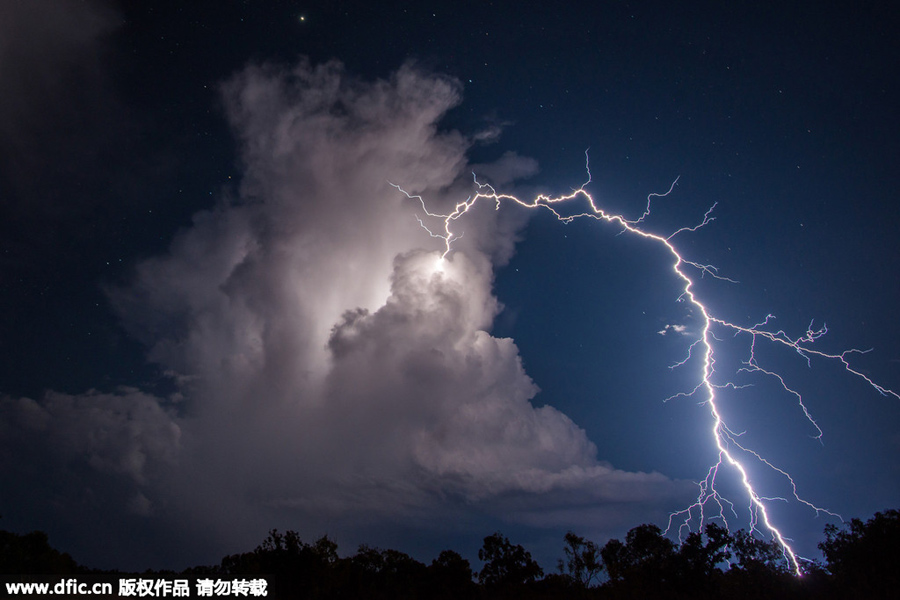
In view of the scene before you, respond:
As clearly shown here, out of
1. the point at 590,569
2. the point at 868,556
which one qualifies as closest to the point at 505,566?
the point at 590,569

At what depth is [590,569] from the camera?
3441cm

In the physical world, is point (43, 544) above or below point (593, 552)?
above

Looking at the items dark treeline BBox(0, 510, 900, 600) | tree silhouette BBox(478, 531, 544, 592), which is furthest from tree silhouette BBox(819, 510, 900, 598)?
tree silhouette BBox(478, 531, 544, 592)

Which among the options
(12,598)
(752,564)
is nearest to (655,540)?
(752,564)

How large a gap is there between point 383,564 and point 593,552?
1639 cm

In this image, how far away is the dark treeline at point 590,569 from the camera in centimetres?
2238

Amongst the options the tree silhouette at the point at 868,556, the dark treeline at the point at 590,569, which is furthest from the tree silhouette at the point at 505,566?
the tree silhouette at the point at 868,556

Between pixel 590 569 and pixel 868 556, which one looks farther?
pixel 590 569

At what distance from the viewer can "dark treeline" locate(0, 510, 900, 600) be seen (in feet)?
73.4

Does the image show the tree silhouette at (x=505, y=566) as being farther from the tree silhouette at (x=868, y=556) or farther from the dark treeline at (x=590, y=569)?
the tree silhouette at (x=868, y=556)

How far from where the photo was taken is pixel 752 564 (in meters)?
29.2

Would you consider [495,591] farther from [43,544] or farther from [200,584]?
[43,544]

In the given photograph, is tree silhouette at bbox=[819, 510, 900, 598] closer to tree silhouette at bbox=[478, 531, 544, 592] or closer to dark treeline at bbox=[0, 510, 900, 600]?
dark treeline at bbox=[0, 510, 900, 600]

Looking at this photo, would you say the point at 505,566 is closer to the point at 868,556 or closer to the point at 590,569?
the point at 590,569
